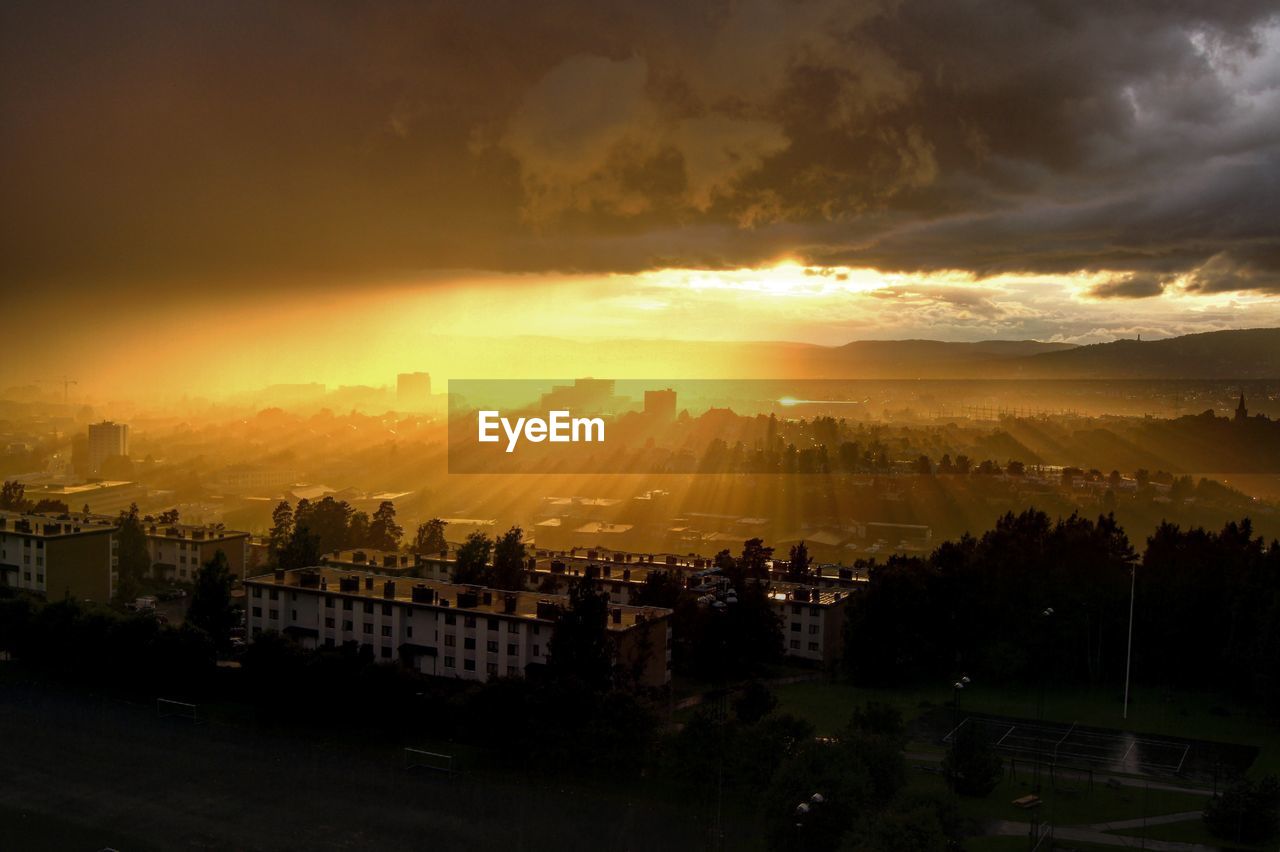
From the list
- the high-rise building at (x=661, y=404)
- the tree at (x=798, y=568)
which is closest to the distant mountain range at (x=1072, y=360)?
the high-rise building at (x=661, y=404)

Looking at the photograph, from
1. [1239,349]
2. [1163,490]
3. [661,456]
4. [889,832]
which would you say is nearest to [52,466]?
[661,456]

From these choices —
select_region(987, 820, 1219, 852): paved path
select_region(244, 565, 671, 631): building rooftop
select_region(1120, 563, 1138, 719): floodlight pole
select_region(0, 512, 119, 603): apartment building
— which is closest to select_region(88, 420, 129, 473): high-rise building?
select_region(0, 512, 119, 603): apartment building

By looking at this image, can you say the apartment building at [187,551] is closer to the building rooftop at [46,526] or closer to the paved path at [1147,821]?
the building rooftop at [46,526]

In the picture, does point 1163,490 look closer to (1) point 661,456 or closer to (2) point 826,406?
(1) point 661,456

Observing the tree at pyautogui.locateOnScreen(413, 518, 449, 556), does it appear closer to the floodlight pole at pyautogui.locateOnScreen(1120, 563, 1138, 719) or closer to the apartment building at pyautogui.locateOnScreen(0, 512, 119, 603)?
the apartment building at pyautogui.locateOnScreen(0, 512, 119, 603)

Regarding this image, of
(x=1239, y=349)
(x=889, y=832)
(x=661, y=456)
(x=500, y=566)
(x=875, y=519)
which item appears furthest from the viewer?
(x=1239, y=349)
